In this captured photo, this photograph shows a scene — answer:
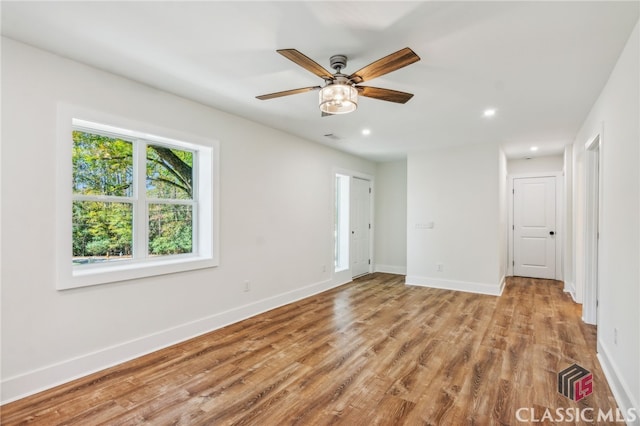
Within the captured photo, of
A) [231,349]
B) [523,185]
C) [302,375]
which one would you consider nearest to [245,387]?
[302,375]

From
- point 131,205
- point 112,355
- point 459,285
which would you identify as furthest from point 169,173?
point 459,285

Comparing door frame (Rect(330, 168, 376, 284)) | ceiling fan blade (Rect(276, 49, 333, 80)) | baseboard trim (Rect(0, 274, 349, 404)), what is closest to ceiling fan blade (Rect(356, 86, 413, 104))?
ceiling fan blade (Rect(276, 49, 333, 80))

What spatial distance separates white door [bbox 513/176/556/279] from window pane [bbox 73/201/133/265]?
7.01m

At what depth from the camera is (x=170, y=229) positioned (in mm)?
3412

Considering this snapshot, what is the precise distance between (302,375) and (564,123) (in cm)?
434

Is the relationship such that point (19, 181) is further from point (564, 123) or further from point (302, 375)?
point (564, 123)

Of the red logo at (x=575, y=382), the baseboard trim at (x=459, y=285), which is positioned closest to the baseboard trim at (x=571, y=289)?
the baseboard trim at (x=459, y=285)

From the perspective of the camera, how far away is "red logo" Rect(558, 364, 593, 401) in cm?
229

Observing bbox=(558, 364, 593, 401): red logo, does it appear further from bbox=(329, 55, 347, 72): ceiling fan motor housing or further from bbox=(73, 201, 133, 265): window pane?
bbox=(73, 201, 133, 265): window pane

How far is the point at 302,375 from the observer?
254cm

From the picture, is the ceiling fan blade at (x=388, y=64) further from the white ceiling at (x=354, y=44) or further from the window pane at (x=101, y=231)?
the window pane at (x=101, y=231)

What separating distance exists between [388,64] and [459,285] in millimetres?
4485

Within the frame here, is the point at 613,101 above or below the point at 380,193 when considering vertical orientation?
above

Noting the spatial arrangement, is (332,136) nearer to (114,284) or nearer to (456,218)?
(456,218)
